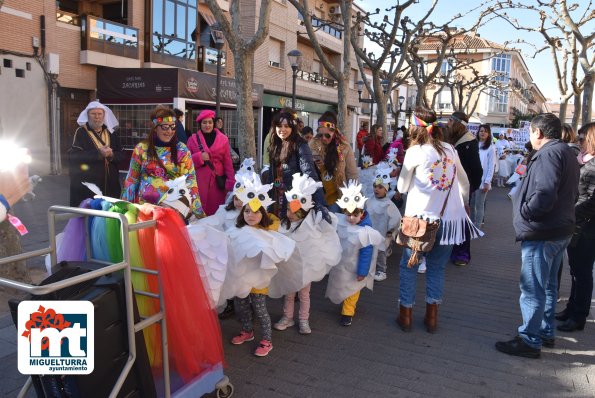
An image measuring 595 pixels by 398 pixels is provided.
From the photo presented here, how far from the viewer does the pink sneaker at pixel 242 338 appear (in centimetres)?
389

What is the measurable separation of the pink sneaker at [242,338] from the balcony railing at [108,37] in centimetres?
1466

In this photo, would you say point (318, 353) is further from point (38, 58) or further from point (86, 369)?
point (38, 58)

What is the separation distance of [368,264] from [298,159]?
1.20 meters

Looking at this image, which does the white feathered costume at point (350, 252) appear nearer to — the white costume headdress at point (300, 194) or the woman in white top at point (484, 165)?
the white costume headdress at point (300, 194)

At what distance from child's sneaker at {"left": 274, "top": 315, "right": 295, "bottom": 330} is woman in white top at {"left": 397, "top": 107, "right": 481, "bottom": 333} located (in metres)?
1.02

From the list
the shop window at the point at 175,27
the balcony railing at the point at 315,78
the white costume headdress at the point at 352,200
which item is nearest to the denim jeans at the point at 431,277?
the white costume headdress at the point at 352,200

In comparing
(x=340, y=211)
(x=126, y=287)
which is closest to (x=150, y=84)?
(x=340, y=211)

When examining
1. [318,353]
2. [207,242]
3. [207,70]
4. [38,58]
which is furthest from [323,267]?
[207,70]

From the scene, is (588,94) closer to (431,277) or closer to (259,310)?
(431,277)

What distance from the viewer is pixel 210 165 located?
18.3 ft

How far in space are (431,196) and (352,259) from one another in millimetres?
917

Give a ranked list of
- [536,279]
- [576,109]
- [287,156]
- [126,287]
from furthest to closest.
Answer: [576,109]
[287,156]
[536,279]
[126,287]

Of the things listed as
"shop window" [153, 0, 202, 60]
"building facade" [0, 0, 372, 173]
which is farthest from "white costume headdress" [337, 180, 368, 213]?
"shop window" [153, 0, 202, 60]

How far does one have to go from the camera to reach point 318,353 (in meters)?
3.79
